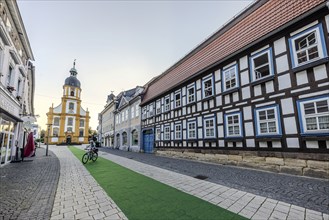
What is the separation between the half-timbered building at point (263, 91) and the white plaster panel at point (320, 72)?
0.03 meters

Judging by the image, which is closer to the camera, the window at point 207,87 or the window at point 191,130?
the window at point 207,87

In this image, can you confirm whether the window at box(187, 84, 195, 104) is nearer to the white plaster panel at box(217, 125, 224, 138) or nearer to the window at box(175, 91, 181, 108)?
the window at box(175, 91, 181, 108)

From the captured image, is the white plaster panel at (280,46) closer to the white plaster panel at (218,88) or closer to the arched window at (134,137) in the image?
the white plaster panel at (218,88)

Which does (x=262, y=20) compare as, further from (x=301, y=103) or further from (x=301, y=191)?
(x=301, y=191)

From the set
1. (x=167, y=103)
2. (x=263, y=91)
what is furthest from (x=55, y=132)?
(x=263, y=91)

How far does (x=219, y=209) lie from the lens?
12.3ft

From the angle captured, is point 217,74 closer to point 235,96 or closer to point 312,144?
point 235,96

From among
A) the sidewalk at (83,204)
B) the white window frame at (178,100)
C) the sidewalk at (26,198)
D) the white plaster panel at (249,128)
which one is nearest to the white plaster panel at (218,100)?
the white plaster panel at (249,128)

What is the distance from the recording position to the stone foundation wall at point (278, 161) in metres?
6.27

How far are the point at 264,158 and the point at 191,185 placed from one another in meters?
4.58

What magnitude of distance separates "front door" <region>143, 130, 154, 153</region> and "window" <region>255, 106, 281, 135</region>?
1187cm

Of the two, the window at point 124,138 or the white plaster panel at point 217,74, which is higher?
the white plaster panel at point 217,74

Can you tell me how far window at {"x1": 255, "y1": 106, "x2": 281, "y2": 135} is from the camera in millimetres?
7659

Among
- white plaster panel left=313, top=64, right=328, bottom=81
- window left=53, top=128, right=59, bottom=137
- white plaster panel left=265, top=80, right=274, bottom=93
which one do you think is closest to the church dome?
window left=53, top=128, right=59, bottom=137
